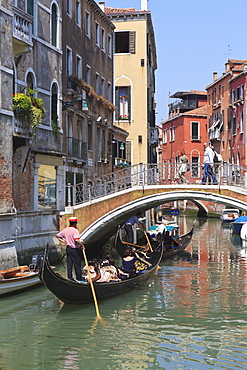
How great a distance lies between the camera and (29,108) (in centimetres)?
1244

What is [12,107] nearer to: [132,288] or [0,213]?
[0,213]

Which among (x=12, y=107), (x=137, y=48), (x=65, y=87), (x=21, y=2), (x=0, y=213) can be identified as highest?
(x=137, y=48)

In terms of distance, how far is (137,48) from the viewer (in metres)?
26.4

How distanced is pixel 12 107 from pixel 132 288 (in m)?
3.99

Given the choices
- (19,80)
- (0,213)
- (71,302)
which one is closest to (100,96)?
(19,80)

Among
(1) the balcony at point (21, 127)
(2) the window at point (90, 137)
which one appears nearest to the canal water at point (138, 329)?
(1) the balcony at point (21, 127)

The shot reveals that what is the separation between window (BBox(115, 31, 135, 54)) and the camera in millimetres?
26312

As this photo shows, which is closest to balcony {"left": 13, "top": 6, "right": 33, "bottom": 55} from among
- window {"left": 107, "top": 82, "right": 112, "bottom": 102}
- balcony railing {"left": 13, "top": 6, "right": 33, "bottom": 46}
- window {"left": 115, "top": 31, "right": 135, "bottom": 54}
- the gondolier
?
balcony railing {"left": 13, "top": 6, "right": 33, "bottom": 46}

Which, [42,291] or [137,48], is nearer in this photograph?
[42,291]

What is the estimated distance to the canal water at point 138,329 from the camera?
24.6 ft

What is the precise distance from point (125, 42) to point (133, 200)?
1223 centimetres

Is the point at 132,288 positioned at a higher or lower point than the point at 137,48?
lower

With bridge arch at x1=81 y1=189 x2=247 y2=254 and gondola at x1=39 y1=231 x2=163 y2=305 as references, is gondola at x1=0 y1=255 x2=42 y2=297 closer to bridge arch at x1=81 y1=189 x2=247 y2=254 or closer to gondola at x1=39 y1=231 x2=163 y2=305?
gondola at x1=39 y1=231 x2=163 y2=305

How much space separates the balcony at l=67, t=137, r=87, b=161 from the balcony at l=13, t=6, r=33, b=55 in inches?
186
